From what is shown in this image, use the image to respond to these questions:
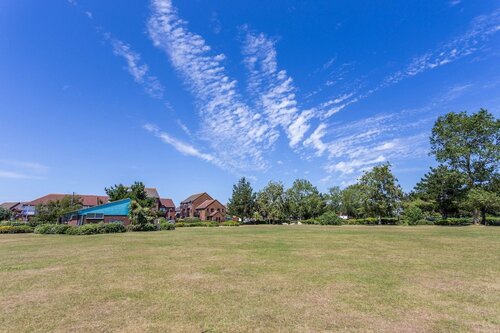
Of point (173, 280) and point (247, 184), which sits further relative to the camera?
point (247, 184)

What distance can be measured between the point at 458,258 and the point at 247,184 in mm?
68782

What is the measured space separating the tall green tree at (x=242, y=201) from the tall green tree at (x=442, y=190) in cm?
4324

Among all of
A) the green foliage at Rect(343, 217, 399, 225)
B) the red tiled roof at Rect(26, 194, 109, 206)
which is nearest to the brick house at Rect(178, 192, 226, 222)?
the red tiled roof at Rect(26, 194, 109, 206)

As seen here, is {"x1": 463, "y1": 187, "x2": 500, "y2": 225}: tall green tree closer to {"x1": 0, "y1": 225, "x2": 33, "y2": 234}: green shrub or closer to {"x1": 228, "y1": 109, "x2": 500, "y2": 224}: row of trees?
{"x1": 228, "y1": 109, "x2": 500, "y2": 224}: row of trees

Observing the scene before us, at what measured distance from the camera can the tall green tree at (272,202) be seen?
7800 cm

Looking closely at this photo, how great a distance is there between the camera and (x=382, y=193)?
64.0 m

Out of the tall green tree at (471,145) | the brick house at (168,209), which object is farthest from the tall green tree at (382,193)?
the brick house at (168,209)

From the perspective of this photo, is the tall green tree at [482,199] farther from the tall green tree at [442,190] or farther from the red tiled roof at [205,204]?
the red tiled roof at [205,204]

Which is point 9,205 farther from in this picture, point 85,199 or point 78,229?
point 78,229

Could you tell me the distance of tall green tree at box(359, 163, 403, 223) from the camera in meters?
62.8

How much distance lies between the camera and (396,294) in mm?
7445

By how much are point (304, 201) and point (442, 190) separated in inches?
1344

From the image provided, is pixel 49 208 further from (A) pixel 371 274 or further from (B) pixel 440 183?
(B) pixel 440 183

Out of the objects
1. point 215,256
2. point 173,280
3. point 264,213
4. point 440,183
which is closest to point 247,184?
point 264,213
